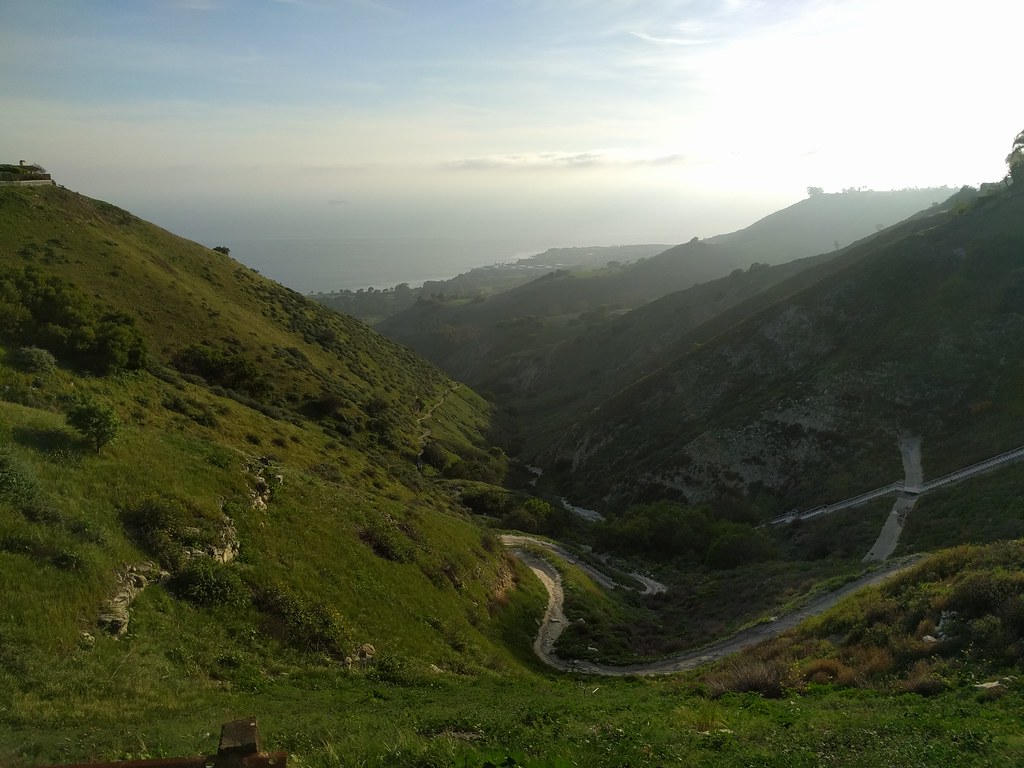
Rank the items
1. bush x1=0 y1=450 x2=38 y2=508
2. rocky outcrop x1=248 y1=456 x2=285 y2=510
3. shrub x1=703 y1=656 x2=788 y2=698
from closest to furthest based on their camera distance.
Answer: bush x1=0 y1=450 x2=38 y2=508 → shrub x1=703 y1=656 x2=788 y2=698 → rocky outcrop x1=248 y1=456 x2=285 y2=510

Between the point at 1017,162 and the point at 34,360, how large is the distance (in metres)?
99.1

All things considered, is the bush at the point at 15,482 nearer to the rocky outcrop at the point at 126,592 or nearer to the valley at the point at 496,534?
the valley at the point at 496,534

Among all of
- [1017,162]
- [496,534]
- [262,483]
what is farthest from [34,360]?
[1017,162]

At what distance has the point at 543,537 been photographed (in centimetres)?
4569

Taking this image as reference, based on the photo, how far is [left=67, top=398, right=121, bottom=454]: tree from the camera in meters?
16.6

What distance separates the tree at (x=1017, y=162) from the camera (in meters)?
72.2

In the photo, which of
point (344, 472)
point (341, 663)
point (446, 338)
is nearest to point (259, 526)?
point (341, 663)

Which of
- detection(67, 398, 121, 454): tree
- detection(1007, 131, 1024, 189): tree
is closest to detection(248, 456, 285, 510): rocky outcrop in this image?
detection(67, 398, 121, 454): tree

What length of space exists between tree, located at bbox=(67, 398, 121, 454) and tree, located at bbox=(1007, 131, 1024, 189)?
9225cm

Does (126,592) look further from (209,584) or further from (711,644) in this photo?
(711,644)

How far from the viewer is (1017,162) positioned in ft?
244

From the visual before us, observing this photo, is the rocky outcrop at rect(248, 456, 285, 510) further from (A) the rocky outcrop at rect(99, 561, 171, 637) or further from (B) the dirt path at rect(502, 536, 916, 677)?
(B) the dirt path at rect(502, 536, 916, 677)

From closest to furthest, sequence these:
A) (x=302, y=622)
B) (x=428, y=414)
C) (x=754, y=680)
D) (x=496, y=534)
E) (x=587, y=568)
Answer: (x=754, y=680) → (x=302, y=622) → (x=587, y=568) → (x=496, y=534) → (x=428, y=414)

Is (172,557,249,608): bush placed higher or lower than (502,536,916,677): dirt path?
higher
